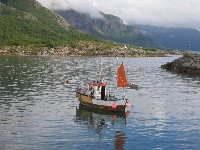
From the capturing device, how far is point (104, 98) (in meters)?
66.6

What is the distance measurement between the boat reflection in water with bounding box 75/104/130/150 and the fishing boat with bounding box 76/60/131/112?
912mm

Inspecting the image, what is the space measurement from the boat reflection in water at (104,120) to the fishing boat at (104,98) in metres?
0.91

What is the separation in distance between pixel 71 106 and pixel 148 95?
81.2 feet

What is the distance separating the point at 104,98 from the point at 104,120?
25.2ft

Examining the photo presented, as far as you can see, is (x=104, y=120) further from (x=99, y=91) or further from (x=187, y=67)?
(x=187, y=67)

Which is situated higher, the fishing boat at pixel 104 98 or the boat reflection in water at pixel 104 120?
the fishing boat at pixel 104 98

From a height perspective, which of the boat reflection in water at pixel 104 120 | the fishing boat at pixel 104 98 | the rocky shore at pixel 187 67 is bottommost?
the boat reflection in water at pixel 104 120

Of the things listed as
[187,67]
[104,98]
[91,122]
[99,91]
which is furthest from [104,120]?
[187,67]

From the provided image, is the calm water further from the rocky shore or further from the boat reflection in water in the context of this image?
the rocky shore

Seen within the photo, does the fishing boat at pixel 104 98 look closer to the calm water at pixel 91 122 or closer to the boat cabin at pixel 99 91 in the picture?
the boat cabin at pixel 99 91

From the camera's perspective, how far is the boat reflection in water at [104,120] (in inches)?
1918

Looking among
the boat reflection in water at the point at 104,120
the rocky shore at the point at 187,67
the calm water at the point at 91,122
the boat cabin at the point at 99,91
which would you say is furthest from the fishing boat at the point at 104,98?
the rocky shore at the point at 187,67

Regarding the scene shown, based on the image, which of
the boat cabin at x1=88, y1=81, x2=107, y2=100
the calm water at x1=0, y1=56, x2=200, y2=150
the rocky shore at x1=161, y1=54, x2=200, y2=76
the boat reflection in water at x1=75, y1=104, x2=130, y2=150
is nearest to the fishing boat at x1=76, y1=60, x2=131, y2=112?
the boat cabin at x1=88, y1=81, x2=107, y2=100

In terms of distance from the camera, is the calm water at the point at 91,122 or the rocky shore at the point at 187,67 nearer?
the calm water at the point at 91,122
